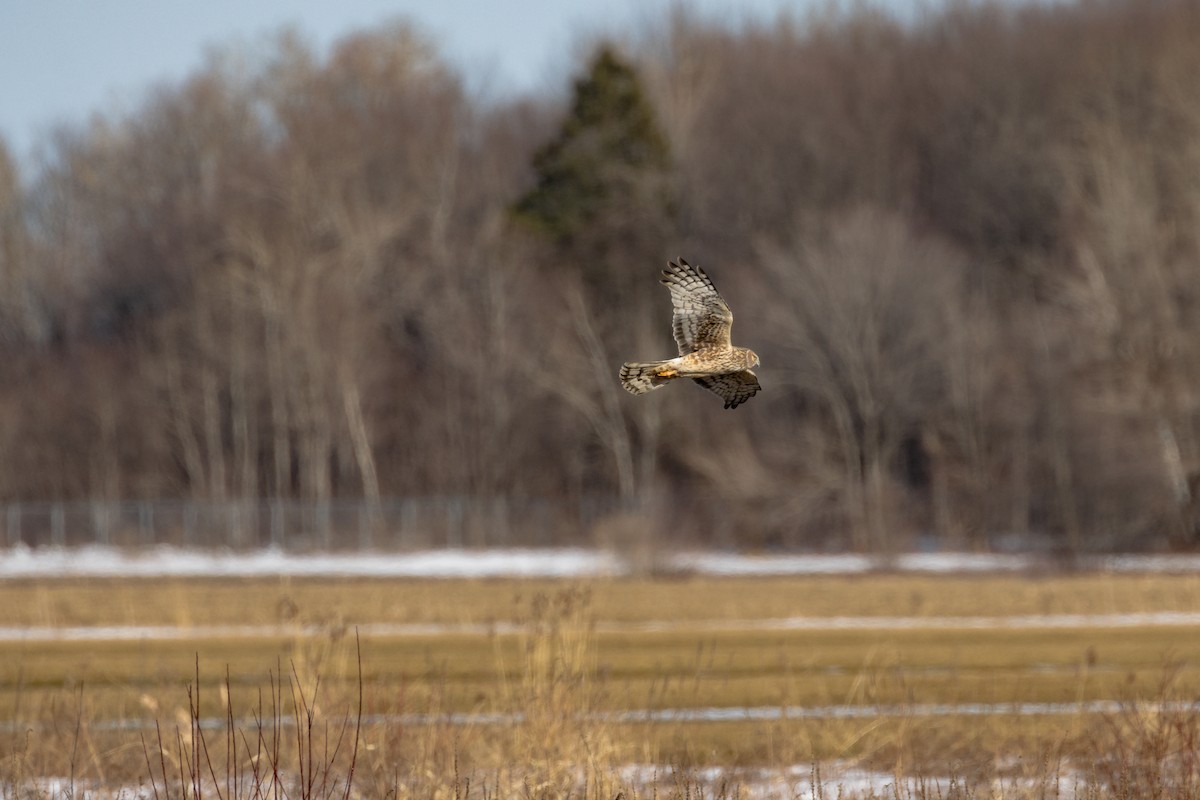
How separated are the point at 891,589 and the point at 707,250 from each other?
37051mm

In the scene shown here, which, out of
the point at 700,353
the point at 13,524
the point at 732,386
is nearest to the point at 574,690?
the point at 732,386

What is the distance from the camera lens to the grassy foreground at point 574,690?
13438 millimetres

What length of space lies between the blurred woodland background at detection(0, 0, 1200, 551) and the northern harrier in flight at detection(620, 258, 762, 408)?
3746 cm

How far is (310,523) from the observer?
66.2 meters

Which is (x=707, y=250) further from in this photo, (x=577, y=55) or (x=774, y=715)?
(x=774, y=715)

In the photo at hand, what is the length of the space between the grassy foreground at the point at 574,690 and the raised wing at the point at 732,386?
9.05ft

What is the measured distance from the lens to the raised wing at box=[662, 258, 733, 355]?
413 inches

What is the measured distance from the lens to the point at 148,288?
85.1 m

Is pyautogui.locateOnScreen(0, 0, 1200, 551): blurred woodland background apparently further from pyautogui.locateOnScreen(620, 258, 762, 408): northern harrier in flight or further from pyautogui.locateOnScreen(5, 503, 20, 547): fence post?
pyautogui.locateOnScreen(620, 258, 762, 408): northern harrier in flight

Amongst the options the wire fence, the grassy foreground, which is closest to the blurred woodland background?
the wire fence

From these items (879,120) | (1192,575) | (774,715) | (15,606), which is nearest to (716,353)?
(774,715)

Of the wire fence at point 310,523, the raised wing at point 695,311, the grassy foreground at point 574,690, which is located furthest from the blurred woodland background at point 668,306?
the raised wing at point 695,311

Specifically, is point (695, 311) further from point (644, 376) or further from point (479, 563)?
point (479, 563)

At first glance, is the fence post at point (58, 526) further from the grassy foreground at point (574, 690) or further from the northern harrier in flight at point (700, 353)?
the northern harrier in flight at point (700, 353)
